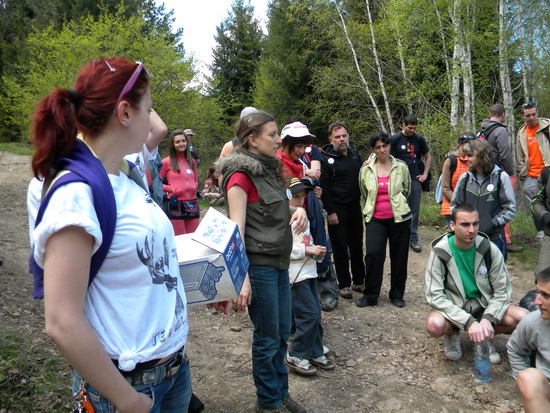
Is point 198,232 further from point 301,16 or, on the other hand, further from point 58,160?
point 301,16

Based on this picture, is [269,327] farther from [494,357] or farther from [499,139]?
[499,139]

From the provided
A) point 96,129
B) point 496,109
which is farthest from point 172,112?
point 96,129

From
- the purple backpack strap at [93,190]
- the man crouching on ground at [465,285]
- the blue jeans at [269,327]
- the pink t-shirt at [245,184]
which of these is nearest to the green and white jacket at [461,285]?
the man crouching on ground at [465,285]

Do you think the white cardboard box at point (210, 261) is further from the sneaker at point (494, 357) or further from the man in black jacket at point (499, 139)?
the man in black jacket at point (499, 139)

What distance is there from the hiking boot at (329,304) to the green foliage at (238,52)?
22.7 meters

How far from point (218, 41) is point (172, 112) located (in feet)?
54.7

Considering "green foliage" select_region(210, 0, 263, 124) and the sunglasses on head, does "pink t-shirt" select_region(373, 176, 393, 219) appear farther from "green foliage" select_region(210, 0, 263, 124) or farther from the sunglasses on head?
"green foliage" select_region(210, 0, 263, 124)

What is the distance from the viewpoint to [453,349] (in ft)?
13.0

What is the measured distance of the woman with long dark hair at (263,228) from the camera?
269 cm

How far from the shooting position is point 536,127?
677 cm

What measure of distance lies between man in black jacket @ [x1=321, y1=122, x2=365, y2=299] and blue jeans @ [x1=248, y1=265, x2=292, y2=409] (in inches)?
105

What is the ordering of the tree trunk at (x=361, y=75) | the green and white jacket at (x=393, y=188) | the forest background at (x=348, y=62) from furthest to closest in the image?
the tree trunk at (x=361, y=75) < the forest background at (x=348, y=62) < the green and white jacket at (x=393, y=188)

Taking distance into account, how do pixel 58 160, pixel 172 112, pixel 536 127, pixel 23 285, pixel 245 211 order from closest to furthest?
1. pixel 58 160
2. pixel 245 211
3. pixel 23 285
4. pixel 536 127
5. pixel 172 112

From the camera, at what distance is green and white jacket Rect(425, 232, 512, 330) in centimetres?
391
